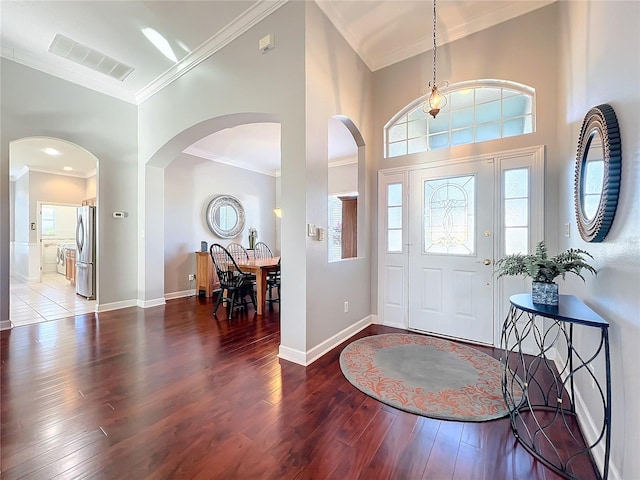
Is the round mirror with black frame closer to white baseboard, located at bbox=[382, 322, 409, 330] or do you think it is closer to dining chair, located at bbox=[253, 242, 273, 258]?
white baseboard, located at bbox=[382, 322, 409, 330]

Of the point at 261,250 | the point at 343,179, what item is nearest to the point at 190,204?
the point at 261,250

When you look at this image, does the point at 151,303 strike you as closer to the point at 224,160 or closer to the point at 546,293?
the point at 224,160

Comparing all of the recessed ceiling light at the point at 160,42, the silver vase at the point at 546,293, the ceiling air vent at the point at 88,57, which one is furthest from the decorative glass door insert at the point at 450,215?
the ceiling air vent at the point at 88,57

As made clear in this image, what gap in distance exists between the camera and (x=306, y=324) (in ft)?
8.30

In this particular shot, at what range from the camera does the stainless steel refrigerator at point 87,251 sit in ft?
14.7

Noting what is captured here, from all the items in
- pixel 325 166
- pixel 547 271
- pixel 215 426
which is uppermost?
pixel 325 166

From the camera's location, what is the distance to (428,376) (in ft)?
7.45

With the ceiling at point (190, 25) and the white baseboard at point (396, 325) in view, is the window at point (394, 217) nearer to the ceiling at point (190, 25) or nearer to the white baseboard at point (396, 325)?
the white baseboard at point (396, 325)

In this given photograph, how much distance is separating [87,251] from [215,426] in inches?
177

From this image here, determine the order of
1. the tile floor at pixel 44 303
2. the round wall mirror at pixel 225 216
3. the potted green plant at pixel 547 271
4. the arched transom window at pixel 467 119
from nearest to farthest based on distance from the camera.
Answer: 1. the potted green plant at pixel 547 271
2. the arched transom window at pixel 467 119
3. the tile floor at pixel 44 303
4. the round wall mirror at pixel 225 216

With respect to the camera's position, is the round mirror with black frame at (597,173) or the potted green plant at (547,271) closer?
the round mirror with black frame at (597,173)

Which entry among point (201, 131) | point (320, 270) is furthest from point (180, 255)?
point (320, 270)

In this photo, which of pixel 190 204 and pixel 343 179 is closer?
pixel 190 204

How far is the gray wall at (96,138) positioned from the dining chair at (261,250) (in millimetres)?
2511
